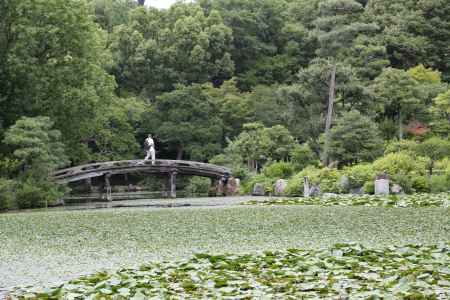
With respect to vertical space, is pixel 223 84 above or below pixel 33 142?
above

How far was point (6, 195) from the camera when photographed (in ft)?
63.5

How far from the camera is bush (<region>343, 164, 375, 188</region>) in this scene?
67.6 ft

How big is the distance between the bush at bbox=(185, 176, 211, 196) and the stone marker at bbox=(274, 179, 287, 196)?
5.47 meters

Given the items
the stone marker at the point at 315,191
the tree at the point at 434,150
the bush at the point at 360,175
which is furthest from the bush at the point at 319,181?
the tree at the point at 434,150

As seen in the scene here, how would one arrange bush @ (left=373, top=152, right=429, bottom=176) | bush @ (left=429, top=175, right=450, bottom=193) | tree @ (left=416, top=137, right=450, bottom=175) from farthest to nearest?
1. tree @ (left=416, top=137, right=450, bottom=175)
2. bush @ (left=373, top=152, right=429, bottom=176)
3. bush @ (left=429, top=175, right=450, bottom=193)

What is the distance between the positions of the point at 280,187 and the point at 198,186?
6.36 meters

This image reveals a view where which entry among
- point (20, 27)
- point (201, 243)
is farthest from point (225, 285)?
point (20, 27)

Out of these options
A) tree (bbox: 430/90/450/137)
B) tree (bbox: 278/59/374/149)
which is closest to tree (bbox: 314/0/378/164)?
tree (bbox: 278/59/374/149)

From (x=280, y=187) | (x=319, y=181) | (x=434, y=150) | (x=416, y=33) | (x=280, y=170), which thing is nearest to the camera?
(x=319, y=181)

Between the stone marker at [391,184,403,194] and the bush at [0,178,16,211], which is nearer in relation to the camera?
the bush at [0,178,16,211]

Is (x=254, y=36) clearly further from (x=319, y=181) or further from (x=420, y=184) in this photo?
(x=420, y=184)

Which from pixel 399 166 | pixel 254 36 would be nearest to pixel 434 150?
pixel 399 166

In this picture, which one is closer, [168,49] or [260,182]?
[260,182]

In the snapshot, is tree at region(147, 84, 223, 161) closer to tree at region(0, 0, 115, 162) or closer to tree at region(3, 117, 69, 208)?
tree at region(0, 0, 115, 162)
